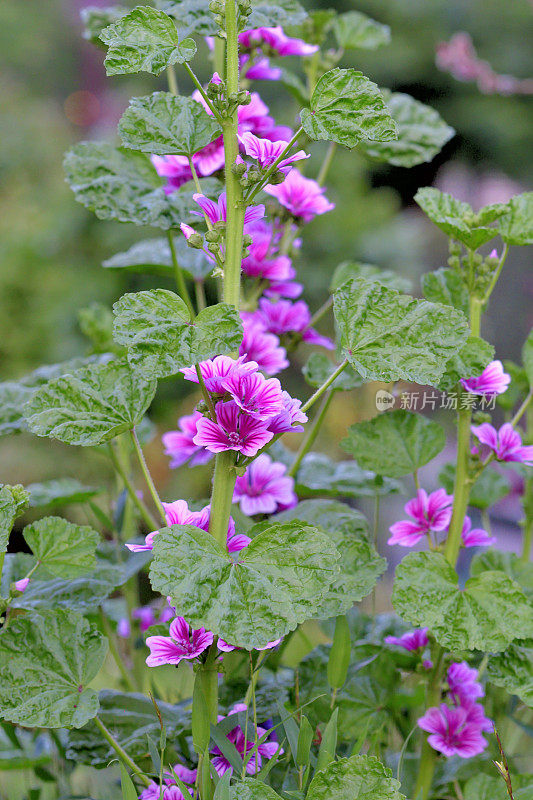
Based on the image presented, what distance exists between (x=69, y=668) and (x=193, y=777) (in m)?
0.14

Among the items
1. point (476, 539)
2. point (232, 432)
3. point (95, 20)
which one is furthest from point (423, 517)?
point (95, 20)

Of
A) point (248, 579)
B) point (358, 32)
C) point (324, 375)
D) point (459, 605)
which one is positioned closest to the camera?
point (248, 579)

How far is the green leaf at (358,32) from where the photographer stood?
0.92 m

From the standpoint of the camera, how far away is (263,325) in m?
0.77

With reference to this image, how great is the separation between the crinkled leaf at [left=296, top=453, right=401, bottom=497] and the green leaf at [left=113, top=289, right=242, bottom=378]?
337 millimetres

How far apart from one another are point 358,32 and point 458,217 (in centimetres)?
38

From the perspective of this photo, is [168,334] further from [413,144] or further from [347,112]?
[413,144]

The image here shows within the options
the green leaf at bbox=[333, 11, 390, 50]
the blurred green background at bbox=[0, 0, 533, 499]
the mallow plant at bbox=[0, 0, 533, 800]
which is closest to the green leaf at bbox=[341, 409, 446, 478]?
the mallow plant at bbox=[0, 0, 533, 800]

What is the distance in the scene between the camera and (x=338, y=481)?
88 cm

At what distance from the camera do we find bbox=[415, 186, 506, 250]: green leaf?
0.63 metres

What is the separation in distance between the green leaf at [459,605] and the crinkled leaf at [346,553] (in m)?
0.03

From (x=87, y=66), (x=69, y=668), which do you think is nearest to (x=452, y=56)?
(x=69, y=668)

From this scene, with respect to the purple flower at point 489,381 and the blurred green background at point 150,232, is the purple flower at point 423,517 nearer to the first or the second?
the purple flower at point 489,381

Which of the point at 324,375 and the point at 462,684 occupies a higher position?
the point at 324,375
